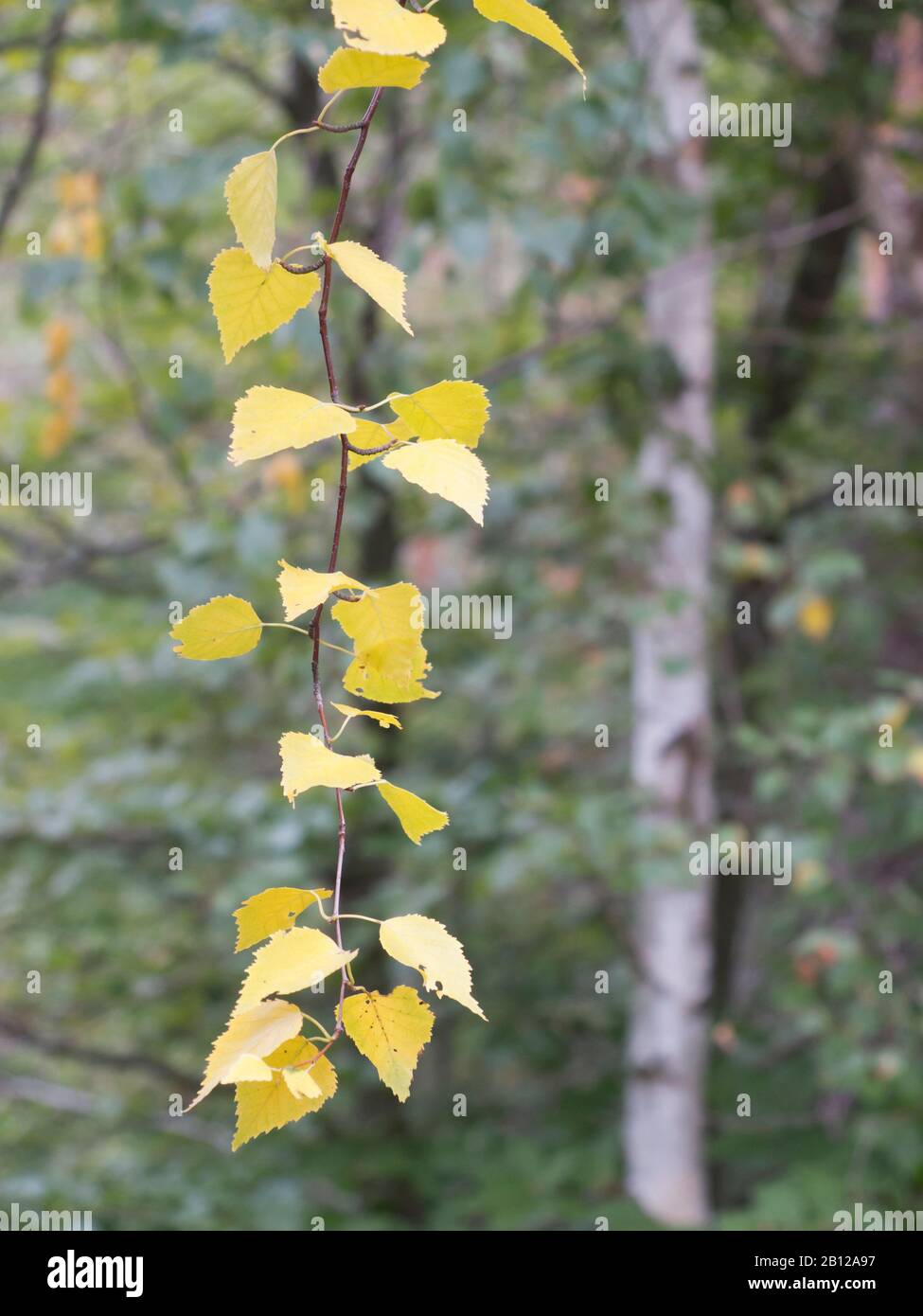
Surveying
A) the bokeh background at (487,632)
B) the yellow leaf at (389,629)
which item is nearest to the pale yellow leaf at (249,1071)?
the yellow leaf at (389,629)

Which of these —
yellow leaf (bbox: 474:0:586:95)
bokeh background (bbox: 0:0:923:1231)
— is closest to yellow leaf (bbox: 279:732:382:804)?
yellow leaf (bbox: 474:0:586:95)

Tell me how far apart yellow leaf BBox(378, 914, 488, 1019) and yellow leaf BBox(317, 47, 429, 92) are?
0.27 meters

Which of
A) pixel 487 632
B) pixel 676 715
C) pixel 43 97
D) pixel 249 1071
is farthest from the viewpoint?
pixel 487 632

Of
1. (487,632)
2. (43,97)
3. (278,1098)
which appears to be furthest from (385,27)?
(487,632)

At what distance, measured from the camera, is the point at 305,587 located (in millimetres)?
409

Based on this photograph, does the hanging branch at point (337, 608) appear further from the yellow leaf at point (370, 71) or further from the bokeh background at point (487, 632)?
the bokeh background at point (487, 632)

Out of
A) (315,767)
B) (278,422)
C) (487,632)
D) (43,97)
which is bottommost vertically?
(315,767)

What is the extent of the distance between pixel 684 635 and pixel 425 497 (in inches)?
28.0

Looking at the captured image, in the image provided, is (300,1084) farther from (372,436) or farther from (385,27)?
(385,27)

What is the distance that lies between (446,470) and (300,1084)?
0.65 ft

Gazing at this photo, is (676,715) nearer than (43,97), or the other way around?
(43,97)

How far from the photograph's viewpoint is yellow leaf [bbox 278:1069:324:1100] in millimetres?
375

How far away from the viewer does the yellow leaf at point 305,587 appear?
1.30ft

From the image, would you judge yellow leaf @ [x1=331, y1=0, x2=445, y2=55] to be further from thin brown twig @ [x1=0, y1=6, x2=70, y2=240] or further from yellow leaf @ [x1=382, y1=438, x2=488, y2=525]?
thin brown twig @ [x1=0, y1=6, x2=70, y2=240]
